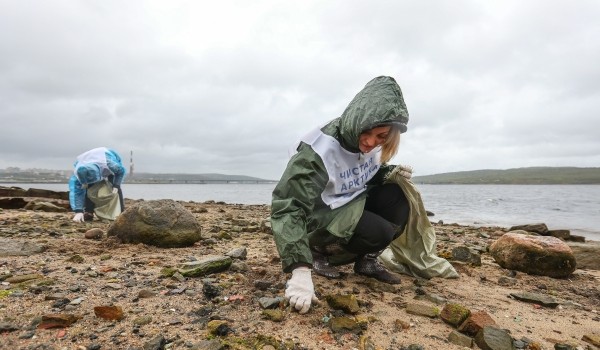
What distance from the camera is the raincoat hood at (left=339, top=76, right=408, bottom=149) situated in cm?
270

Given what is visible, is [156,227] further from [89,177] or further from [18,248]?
[89,177]

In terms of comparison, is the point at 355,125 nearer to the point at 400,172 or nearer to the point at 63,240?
the point at 400,172

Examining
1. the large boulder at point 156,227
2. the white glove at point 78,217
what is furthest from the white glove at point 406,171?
the white glove at point 78,217

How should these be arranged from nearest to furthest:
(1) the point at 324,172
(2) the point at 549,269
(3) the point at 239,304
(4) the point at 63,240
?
(3) the point at 239,304 < (1) the point at 324,172 < (2) the point at 549,269 < (4) the point at 63,240

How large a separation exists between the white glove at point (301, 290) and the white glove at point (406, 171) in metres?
1.47

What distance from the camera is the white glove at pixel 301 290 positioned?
2.50 meters

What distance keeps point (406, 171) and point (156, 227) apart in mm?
3347

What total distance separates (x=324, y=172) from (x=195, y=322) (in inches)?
54.6

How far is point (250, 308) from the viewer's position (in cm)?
264

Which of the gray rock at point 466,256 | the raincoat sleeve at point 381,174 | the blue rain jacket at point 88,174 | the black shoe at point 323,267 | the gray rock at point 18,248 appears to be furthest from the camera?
the blue rain jacket at point 88,174

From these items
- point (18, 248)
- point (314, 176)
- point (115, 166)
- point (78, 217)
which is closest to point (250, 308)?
point (314, 176)

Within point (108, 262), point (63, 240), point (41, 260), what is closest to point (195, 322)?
point (108, 262)

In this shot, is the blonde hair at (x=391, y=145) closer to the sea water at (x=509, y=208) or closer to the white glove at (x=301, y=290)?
the white glove at (x=301, y=290)

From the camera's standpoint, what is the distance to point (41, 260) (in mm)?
3891
